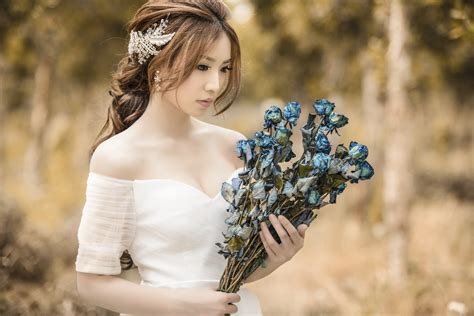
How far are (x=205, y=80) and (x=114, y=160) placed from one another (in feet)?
1.22

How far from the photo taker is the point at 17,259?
5.21 m

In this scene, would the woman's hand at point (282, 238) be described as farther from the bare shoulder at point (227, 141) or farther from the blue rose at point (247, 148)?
the bare shoulder at point (227, 141)

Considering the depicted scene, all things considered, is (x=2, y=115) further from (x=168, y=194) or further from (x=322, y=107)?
(x=322, y=107)

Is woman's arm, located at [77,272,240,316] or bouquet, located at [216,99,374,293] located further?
woman's arm, located at [77,272,240,316]

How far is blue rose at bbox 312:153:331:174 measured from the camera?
1.70 meters

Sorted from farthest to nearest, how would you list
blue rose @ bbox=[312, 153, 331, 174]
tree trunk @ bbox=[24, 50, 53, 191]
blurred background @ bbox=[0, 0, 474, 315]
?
1. tree trunk @ bbox=[24, 50, 53, 191]
2. blurred background @ bbox=[0, 0, 474, 315]
3. blue rose @ bbox=[312, 153, 331, 174]

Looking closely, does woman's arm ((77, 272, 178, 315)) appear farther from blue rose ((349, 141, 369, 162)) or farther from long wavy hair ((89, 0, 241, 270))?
blue rose ((349, 141, 369, 162))

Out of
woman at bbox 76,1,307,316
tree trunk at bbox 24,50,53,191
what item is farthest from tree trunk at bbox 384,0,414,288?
tree trunk at bbox 24,50,53,191

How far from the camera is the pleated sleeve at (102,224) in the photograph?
1917 millimetres

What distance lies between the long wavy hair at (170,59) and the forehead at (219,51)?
0.01 metres

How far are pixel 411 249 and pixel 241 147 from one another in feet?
18.3

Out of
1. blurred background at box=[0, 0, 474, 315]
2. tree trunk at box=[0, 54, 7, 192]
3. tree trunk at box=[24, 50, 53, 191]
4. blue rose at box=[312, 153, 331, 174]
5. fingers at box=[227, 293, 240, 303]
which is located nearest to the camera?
blue rose at box=[312, 153, 331, 174]

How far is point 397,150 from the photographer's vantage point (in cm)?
497

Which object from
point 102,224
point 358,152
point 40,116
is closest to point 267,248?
point 358,152
